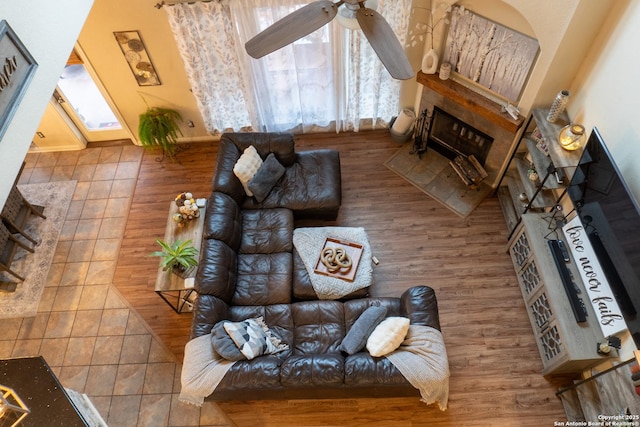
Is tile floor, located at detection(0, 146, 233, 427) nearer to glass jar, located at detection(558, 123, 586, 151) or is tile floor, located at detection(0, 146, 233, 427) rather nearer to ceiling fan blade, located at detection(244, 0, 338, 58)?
ceiling fan blade, located at detection(244, 0, 338, 58)

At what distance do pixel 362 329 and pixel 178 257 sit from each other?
1849mm

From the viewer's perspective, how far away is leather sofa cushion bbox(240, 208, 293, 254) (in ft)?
14.6

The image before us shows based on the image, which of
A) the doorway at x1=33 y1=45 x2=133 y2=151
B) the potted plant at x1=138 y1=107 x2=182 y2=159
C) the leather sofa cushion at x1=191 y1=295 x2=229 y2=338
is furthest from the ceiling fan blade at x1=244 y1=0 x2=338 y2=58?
the doorway at x1=33 y1=45 x2=133 y2=151

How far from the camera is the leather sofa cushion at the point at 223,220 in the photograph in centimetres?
423

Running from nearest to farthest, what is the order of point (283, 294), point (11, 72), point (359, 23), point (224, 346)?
1. point (359, 23)
2. point (11, 72)
3. point (224, 346)
4. point (283, 294)

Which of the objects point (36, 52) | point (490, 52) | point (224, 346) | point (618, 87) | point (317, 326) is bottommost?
point (317, 326)

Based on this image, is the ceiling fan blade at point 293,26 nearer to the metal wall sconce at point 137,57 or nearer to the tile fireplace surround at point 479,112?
the tile fireplace surround at point 479,112

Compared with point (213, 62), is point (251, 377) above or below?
below

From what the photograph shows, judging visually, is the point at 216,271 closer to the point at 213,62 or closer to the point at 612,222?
the point at 213,62

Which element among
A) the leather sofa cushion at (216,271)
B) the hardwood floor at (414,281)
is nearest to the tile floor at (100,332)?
the hardwood floor at (414,281)

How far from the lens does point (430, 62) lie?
4684 mm

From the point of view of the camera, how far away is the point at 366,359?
3.50 m

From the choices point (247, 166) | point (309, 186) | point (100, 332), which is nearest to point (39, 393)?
point (100, 332)

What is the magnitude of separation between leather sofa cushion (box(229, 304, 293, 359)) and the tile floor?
0.90 metres
